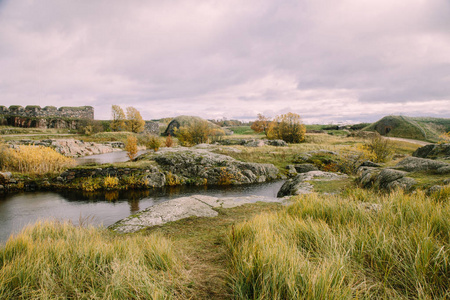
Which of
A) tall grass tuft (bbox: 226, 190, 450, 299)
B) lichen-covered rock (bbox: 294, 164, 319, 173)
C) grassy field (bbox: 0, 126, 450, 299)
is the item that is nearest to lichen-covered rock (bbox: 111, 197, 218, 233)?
grassy field (bbox: 0, 126, 450, 299)

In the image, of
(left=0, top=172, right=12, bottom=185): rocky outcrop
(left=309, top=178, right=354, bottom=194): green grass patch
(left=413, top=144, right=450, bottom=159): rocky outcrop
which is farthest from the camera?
(left=0, top=172, right=12, bottom=185): rocky outcrop

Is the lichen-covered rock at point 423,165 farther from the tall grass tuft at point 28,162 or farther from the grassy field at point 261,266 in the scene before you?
the tall grass tuft at point 28,162

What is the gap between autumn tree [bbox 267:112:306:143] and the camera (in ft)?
132

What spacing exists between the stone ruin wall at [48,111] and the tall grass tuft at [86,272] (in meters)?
74.0

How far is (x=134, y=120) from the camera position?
63344 mm

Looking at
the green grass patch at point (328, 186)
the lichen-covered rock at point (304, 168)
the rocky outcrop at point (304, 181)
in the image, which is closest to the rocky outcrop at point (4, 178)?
the rocky outcrop at point (304, 181)

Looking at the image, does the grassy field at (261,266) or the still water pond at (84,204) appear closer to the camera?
the grassy field at (261,266)

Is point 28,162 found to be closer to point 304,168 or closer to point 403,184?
point 403,184

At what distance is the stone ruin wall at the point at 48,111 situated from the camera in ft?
232

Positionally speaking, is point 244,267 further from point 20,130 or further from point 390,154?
point 20,130

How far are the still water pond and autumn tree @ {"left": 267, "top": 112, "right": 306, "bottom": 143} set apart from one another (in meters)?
26.4

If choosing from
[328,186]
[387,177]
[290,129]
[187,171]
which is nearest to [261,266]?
[387,177]

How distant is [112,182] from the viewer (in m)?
15.3

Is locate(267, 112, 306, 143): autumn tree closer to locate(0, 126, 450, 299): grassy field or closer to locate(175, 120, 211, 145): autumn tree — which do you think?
locate(175, 120, 211, 145): autumn tree
